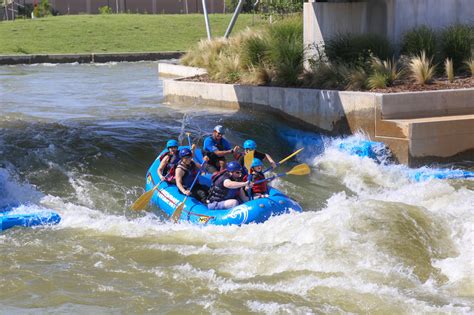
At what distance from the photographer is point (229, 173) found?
10109 millimetres

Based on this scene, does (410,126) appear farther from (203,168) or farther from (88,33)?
(88,33)

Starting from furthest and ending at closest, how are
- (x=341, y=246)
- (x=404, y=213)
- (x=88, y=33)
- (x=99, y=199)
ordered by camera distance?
1. (x=88, y=33)
2. (x=99, y=199)
3. (x=404, y=213)
4. (x=341, y=246)

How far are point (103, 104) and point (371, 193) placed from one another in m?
8.91

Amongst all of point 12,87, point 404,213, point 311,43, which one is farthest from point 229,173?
point 12,87

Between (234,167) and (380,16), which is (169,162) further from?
(380,16)

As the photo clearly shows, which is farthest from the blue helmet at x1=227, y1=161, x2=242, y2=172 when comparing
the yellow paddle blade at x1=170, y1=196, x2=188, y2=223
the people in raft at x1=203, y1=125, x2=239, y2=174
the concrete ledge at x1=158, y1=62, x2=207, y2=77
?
the concrete ledge at x1=158, y1=62, x2=207, y2=77

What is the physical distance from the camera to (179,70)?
2428cm

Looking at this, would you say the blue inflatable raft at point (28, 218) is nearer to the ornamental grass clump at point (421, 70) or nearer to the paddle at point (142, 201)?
the paddle at point (142, 201)

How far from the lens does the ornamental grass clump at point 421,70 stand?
48.5ft

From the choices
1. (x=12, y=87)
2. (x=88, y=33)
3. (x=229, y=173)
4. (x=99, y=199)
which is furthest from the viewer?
(x=88, y=33)

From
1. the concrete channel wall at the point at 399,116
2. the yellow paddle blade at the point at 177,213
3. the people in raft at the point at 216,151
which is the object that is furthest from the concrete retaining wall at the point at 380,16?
the yellow paddle blade at the point at 177,213

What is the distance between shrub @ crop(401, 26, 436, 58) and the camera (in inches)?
630

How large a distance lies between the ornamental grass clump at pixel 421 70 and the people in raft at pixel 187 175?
5818 millimetres

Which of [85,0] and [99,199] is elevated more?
[85,0]
